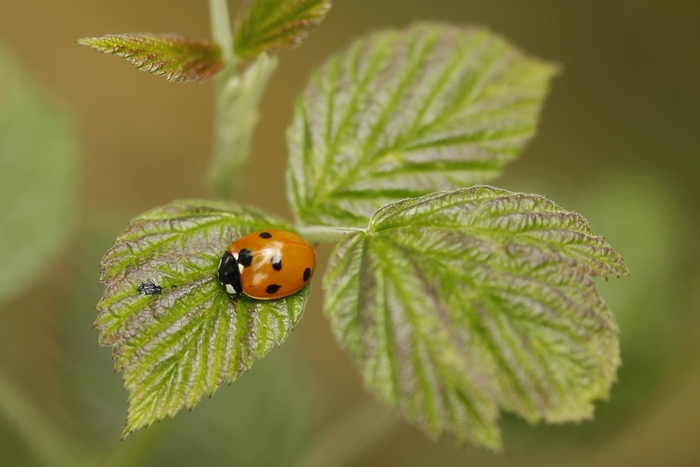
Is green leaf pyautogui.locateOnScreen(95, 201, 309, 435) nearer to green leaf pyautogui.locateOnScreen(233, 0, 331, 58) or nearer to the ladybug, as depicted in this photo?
the ladybug

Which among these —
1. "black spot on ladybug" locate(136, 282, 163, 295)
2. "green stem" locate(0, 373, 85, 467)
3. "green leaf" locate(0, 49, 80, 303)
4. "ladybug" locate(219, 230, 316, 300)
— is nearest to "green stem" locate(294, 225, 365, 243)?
"ladybug" locate(219, 230, 316, 300)

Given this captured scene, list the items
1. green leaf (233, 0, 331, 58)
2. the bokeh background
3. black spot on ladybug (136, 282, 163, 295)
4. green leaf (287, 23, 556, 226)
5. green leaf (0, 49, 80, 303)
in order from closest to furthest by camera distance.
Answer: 1. black spot on ladybug (136, 282, 163, 295)
2. green leaf (233, 0, 331, 58)
3. green leaf (287, 23, 556, 226)
4. green leaf (0, 49, 80, 303)
5. the bokeh background

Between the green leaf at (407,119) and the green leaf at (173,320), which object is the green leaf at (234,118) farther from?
the green leaf at (173,320)

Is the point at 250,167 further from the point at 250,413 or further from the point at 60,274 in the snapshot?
the point at 250,413

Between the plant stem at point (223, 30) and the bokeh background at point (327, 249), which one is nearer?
the plant stem at point (223, 30)

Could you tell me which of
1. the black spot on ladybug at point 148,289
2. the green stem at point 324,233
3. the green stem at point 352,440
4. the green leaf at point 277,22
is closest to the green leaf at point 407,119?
the green stem at point 324,233
